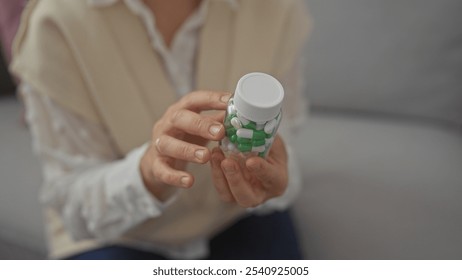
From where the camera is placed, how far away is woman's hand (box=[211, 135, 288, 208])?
27 centimetres

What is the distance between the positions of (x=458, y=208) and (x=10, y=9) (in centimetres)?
50

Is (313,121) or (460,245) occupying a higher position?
(460,245)

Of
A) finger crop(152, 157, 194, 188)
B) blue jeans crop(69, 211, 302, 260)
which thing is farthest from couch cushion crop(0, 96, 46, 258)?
finger crop(152, 157, 194, 188)

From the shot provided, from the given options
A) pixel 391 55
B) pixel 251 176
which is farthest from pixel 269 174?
pixel 391 55

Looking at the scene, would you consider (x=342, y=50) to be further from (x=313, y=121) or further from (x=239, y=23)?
(x=239, y=23)

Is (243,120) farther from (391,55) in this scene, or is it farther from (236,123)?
(391,55)

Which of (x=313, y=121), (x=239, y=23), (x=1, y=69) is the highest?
(x=239, y=23)

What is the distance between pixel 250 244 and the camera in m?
0.50

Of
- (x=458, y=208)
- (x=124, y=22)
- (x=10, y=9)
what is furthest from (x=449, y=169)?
(x=10, y=9)

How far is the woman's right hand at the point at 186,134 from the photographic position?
265mm

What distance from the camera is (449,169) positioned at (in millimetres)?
484

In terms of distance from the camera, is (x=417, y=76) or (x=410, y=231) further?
(x=417, y=76)
